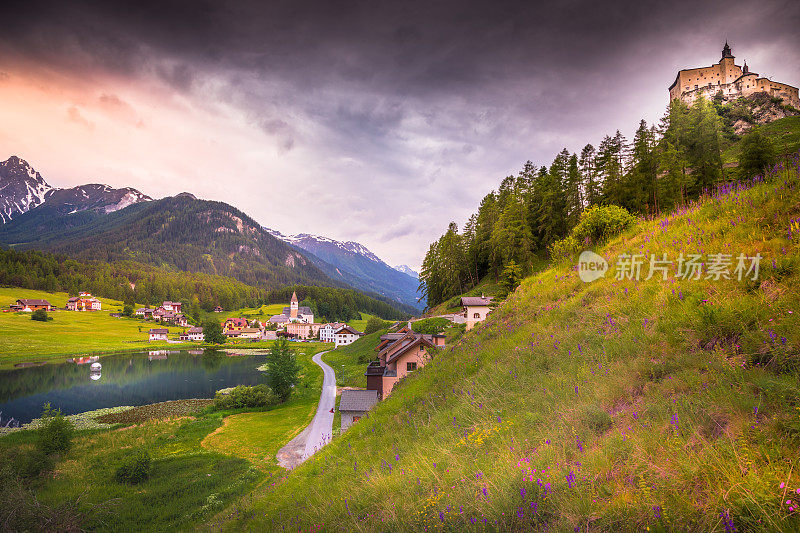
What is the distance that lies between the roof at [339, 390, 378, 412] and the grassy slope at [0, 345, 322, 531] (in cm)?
724

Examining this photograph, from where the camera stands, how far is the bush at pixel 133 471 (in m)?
23.4

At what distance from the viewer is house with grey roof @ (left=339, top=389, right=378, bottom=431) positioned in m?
28.9

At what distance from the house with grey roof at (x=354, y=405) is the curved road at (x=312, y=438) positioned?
2.52 metres

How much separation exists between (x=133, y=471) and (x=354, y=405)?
1723 cm

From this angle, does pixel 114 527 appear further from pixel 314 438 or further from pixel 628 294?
pixel 628 294

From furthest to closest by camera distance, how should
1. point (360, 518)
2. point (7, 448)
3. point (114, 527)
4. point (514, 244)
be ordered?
point (514, 244) → point (7, 448) → point (114, 527) → point (360, 518)

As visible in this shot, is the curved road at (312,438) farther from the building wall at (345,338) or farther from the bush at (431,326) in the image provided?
the building wall at (345,338)

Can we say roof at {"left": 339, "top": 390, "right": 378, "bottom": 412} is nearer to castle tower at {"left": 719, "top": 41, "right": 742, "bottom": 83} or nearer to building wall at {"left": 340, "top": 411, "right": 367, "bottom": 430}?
building wall at {"left": 340, "top": 411, "right": 367, "bottom": 430}

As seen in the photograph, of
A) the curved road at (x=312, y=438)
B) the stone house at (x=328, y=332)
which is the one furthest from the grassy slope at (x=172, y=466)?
the stone house at (x=328, y=332)

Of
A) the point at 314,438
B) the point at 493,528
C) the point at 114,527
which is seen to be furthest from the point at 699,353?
the point at 314,438

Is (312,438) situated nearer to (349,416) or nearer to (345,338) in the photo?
(349,416)

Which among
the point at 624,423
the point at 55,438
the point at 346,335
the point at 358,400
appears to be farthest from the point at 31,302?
the point at 624,423

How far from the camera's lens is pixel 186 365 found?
80625 mm

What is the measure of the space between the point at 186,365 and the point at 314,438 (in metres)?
69.8
